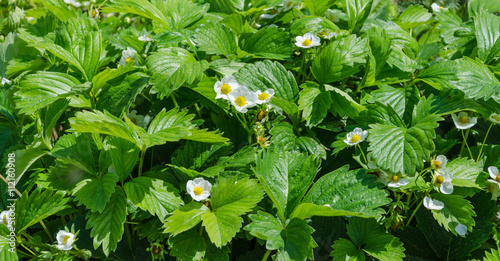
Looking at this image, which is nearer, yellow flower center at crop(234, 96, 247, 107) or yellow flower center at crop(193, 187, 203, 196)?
yellow flower center at crop(193, 187, 203, 196)

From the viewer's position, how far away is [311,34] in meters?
1.73

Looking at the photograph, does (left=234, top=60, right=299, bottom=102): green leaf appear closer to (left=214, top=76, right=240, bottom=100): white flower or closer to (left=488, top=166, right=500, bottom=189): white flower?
(left=214, top=76, right=240, bottom=100): white flower

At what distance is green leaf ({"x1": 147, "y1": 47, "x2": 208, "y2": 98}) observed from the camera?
4.86ft

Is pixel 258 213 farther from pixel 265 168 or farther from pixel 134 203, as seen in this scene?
pixel 134 203

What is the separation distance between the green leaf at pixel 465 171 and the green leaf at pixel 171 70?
3.02ft

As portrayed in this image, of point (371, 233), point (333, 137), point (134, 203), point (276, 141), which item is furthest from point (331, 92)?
point (134, 203)

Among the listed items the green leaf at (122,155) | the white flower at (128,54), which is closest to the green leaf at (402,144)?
the green leaf at (122,155)

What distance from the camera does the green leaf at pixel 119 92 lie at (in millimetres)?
1531

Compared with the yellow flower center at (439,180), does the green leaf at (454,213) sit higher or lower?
lower

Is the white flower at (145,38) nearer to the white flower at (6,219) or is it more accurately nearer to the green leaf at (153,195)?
the green leaf at (153,195)

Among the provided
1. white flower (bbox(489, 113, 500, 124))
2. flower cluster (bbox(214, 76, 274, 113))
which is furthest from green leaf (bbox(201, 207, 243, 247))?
white flower (bbox(489, 113, 500, 124))

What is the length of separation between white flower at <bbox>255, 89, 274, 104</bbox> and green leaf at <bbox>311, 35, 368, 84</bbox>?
0.79ft

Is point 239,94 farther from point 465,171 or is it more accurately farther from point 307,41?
point 465,171

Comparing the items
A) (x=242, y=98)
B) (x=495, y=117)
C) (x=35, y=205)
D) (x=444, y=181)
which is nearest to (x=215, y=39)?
(x=242, y=98)
